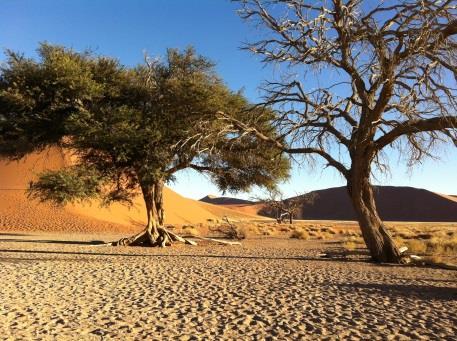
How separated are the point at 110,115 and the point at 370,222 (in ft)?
36.6

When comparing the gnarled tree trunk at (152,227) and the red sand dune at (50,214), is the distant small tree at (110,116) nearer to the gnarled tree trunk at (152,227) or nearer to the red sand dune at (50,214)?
the gnarled tree trunk at (152,227)

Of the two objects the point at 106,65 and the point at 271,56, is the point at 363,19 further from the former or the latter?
the point at 106,65

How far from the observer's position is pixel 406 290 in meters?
11.1

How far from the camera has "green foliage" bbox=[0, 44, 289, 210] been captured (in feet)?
66.3

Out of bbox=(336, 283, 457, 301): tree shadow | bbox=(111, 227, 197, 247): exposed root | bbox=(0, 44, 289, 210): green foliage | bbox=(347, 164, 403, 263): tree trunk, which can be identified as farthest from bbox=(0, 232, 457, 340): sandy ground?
bbox=(111, 227, 197, 247): exposed root

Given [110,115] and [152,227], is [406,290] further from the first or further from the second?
[152,227]

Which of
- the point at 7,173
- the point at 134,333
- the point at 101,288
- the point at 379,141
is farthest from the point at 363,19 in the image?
the point at 7,173

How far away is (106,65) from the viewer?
2258cm

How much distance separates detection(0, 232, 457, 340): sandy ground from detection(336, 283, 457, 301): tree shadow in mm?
22

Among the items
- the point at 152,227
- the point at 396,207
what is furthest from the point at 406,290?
the point at 396,207

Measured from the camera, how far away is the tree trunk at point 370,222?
1662cm

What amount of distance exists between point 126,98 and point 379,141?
37.3ft

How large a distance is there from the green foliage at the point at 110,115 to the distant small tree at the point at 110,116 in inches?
1.6

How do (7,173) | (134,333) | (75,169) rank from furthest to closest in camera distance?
(7,173)
(75,169)
(134,333)
